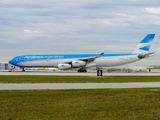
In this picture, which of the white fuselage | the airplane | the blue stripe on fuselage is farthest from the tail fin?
the blue stripe on fuselage

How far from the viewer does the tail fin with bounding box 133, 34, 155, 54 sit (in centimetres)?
7769

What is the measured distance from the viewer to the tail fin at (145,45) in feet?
255

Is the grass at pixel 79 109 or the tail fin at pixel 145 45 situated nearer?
the grass at pixel 79 109

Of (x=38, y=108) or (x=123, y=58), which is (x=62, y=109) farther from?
(x=123, y=58)

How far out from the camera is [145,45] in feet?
255

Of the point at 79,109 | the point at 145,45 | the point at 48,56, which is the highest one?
the point at 145,45

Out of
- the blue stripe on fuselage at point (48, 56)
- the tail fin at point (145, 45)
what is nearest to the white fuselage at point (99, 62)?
the blue stripe on fuselage at point (48, 56)

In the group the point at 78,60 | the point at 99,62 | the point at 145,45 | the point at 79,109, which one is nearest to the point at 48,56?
the point at 78,60

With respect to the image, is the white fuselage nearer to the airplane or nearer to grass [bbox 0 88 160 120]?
the airplane

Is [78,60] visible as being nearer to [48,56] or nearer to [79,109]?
[48,56]

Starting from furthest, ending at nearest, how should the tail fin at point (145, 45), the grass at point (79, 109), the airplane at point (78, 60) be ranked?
the tail fin at point (145, 45)
the airplane at point (78, 60)
the grass at point (79, 109)

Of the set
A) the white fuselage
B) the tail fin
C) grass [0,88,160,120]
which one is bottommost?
grass [0,88,160,120]

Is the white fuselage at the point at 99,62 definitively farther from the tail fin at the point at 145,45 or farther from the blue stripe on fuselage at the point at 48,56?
the tail fin at the point at 145,45

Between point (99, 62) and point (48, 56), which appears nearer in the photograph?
point (48, 56)
